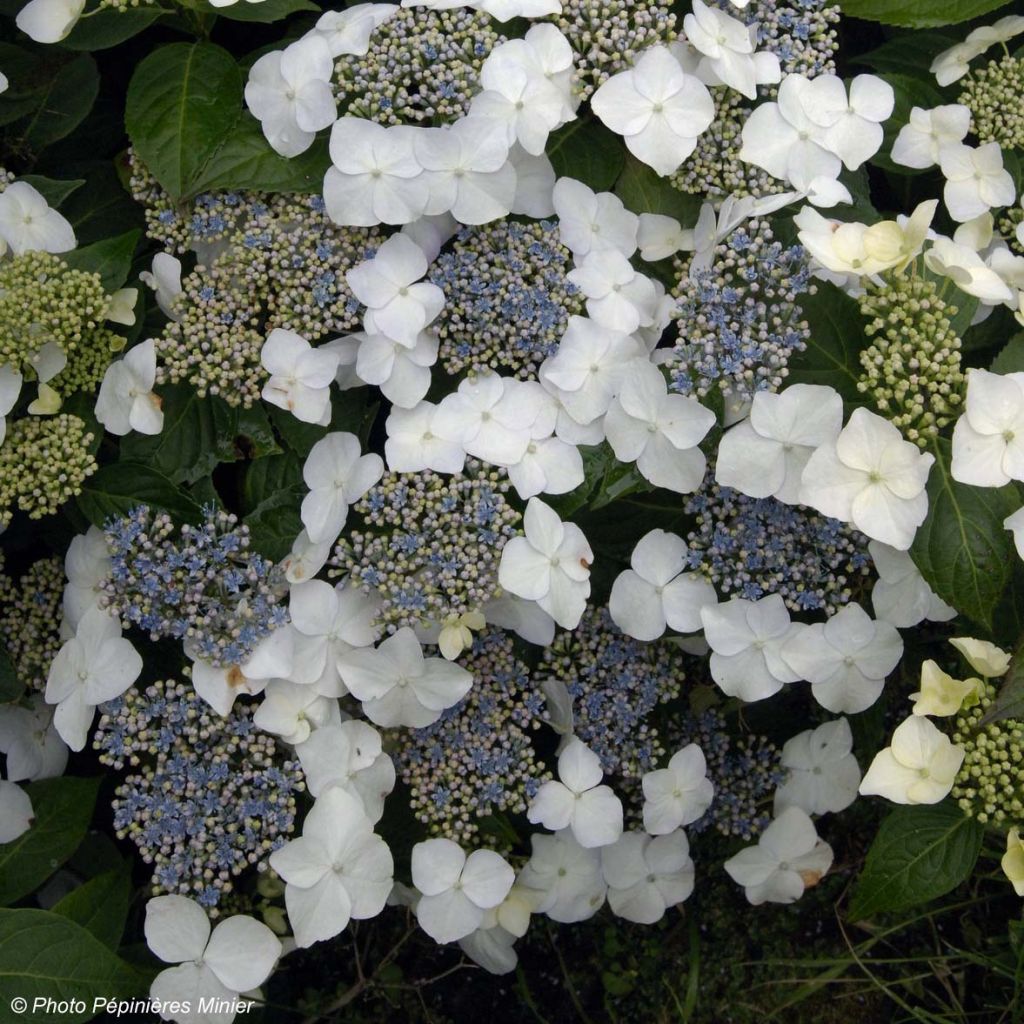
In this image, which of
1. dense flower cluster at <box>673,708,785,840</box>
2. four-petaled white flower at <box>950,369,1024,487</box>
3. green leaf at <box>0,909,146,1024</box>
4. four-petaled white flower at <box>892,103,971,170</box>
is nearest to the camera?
four-petaled white flower at <box>950,369,1024,487</box>

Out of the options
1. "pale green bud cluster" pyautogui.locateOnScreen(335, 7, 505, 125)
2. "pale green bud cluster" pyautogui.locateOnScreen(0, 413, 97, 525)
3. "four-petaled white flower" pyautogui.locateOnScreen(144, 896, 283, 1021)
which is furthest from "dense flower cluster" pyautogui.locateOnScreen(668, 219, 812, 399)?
"four-petaled white flower" pyautogui.locateOnScreen(144, 896, 283, 1021)

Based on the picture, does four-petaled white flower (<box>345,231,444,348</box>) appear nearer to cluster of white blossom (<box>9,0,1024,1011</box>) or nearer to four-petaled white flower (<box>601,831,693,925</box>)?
cluster of white blossom (<box>9,0,1024,1011</box>)

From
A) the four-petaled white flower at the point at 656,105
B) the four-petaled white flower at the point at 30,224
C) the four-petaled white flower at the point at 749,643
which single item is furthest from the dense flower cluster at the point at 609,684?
the four-petaled white flower at the point at 30,224

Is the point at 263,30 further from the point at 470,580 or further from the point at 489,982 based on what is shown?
the point at 489,982

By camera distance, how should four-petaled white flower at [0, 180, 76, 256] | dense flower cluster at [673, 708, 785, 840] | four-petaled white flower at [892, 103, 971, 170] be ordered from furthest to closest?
dense flower cluster at [673, 708, 785, 840]
four-petaled white flower at [892, 103, 971, 170]
four-petaled white flower at [0, 180, 76, 256]

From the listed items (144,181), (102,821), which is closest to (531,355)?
(144,181)
